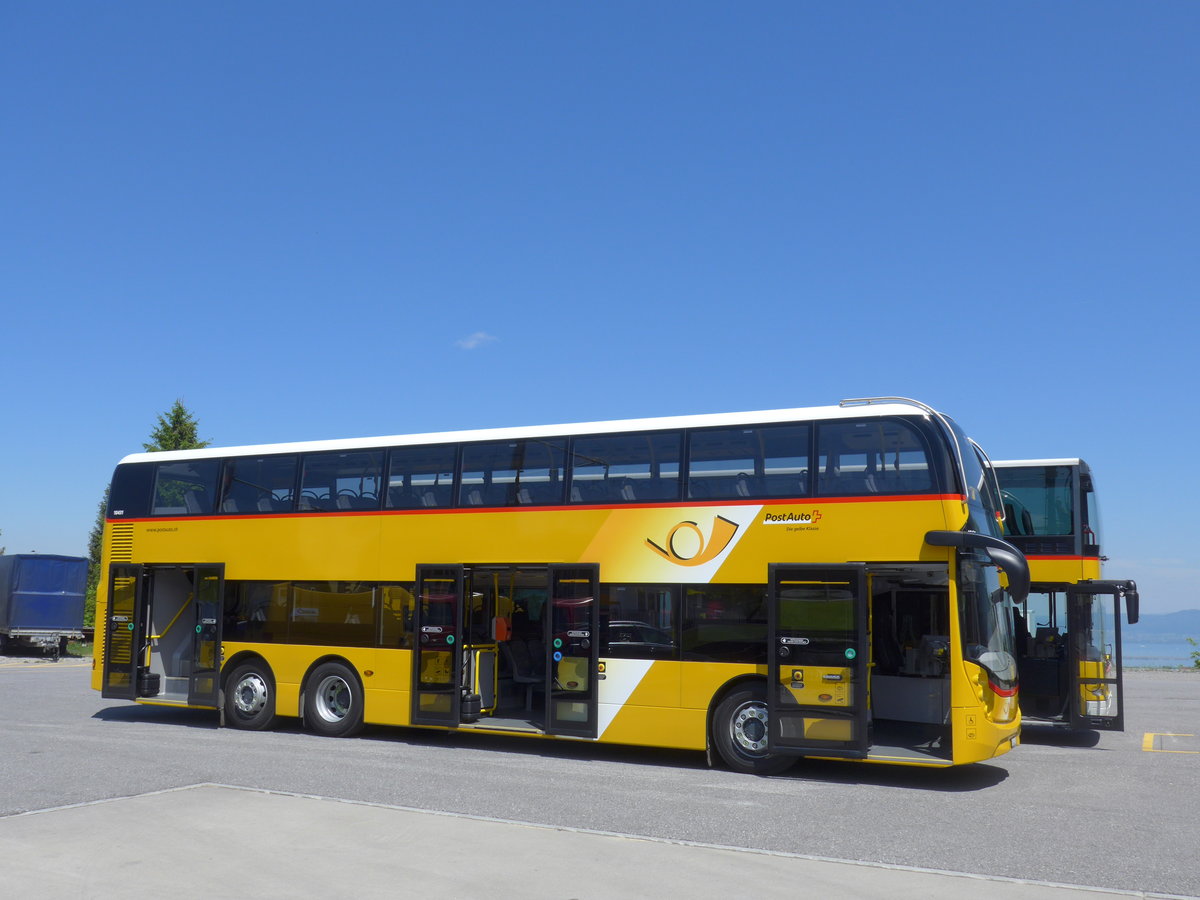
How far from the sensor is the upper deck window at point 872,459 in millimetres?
11305

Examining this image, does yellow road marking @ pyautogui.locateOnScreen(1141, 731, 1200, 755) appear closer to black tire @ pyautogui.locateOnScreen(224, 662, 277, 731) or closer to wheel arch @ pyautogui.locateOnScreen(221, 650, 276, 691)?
black tire @ pyautogui.locateOnScreen(224, 662, 277, 731)

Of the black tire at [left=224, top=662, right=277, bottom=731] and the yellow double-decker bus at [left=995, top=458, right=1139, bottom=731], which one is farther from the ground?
the yellow double-decker bus at [left=995, top=458, right=1139, bottom=731]

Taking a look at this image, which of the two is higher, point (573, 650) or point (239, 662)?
point (573, 650)

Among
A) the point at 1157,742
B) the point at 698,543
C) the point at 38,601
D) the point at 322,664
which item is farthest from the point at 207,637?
the point at 38,601

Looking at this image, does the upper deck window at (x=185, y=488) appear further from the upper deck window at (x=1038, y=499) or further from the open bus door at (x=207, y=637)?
the upper deck window at (x=1038, y=499)

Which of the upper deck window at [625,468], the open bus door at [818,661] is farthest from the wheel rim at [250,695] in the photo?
the open bus door at [818,661]

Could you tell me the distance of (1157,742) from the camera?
50.4 feet

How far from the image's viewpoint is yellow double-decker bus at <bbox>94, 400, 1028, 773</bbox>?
11445 mm

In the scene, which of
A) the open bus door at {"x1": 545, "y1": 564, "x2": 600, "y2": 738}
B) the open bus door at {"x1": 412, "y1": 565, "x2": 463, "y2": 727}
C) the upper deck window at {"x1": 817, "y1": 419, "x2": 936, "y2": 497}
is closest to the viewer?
the upper deck window at {"x1": 817, "y1": 419, "x2": 936, "y2": 497}

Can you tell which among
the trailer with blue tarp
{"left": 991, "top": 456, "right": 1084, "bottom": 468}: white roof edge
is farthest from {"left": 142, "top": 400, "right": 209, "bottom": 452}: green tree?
{"left": 991, "top": 456, "right": 1084, "bottom": 468}: white roof edge

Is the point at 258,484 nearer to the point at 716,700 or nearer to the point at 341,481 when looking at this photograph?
the point at 341,481

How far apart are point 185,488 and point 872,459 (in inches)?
387

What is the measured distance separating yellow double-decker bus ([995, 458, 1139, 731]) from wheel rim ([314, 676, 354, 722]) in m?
8.82

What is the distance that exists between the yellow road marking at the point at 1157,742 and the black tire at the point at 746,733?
5488 mm
